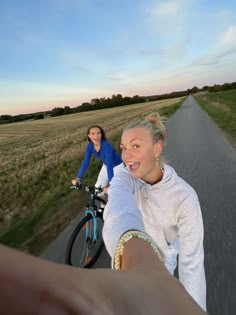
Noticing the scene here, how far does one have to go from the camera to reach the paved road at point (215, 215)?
2580 millimetres

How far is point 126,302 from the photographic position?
1.40ft

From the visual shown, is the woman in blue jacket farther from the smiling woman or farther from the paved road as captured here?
the smiling woman

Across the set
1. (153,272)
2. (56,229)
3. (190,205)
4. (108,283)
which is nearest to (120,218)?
(153,272)

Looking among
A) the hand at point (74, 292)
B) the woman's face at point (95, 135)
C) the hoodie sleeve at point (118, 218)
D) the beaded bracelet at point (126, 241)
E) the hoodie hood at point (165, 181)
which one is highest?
the hand at point (74, 292)

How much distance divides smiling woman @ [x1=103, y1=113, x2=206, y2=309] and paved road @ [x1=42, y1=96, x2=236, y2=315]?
898 millimetres

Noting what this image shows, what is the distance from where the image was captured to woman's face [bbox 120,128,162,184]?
1.99m

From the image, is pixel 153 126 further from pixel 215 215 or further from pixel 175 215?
pixel 215 215

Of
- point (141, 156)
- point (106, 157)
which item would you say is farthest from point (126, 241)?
point (106, 157)

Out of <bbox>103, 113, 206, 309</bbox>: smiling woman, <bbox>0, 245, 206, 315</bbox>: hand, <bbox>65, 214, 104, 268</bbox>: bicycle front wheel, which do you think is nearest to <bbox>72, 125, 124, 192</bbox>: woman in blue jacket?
<bbox>65, 214, 104, 268</bbox>: bicycle front wheel

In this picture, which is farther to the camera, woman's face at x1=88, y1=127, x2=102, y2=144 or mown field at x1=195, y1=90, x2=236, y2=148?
mown field at x1=195, y1=90, x2=236, y2=148

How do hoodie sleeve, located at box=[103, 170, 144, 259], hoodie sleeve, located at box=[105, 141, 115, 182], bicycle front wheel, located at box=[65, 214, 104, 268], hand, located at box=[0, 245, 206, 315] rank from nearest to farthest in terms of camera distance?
hand, located at box=[0, 245, 206, 315] < hoodie sleeve, located at box=[103, 170, 144, 259] < bicycle front wheel, located at box=[65, 214, 104, 268] < hoodie sleeve, located at box=[105, 141, 115, 182]

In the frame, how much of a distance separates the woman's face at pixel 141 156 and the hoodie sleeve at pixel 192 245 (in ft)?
1.26

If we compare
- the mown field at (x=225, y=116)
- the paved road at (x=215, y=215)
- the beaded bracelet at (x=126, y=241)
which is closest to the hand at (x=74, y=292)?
the beaded bracelet at (x=126, y=241)

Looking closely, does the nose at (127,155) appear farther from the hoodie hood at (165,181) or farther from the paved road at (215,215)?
the paved road at (215,215)
